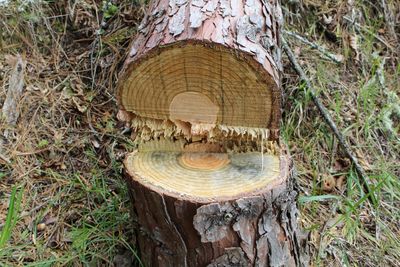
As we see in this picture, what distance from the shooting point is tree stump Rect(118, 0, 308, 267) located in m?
1.75

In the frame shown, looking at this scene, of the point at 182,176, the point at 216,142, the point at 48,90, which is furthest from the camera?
the point at 48,90

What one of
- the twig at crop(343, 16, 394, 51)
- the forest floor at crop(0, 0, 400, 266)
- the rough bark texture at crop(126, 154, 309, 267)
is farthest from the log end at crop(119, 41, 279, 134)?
the twig at crop(343, 16, 394, 51)

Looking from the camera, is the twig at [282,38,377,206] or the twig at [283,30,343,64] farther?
the twig at [283,30,343,64]

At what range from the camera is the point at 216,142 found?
2.07 m

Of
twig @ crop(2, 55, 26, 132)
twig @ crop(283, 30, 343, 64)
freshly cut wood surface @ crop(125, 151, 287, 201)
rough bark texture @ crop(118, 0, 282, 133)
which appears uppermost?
twig @ crop(283, 30, 343, 64)

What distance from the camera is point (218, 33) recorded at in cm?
171

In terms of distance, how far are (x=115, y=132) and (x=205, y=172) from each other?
1.03 meters

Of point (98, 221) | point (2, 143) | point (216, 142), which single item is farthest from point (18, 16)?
point (216, 142)

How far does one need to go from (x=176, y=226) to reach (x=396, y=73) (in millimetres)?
2331

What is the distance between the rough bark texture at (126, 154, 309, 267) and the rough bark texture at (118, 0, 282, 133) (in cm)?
33

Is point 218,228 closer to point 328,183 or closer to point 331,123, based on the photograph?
point 328,183

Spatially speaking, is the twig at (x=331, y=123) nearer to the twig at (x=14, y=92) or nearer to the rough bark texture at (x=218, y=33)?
the rough bark texture at (x=218, y=33)

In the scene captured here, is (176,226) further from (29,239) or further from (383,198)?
(383,198)

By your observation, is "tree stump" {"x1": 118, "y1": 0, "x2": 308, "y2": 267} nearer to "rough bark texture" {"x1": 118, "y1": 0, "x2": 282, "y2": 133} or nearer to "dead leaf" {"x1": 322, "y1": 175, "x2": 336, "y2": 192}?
"rough bark texture" {"x1": 118, "y1": 0, "x2": 282, "y2": 133}
